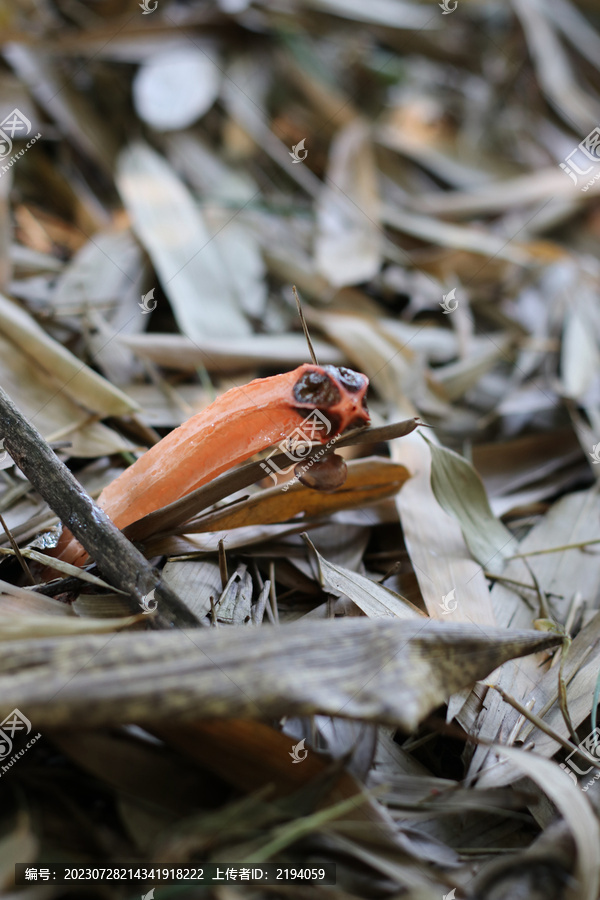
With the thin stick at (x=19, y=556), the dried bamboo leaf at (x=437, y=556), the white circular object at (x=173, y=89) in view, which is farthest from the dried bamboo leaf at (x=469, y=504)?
the white circular object at (x=173, y=89)

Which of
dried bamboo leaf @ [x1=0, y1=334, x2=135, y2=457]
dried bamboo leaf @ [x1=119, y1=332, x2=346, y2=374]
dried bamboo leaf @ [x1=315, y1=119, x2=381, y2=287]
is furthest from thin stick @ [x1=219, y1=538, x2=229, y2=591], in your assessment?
dried bamboo leaf @ [x1=315, y1=119, x2=381, y2=287]


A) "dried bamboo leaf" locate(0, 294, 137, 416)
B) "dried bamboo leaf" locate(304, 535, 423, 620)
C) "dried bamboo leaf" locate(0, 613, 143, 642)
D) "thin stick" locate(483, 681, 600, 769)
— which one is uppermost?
"dried bamboo leaf" locate(0, 294, 137, 416)

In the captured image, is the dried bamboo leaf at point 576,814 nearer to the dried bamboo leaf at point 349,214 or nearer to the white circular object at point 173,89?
the dried bamboo leaf at point 349,214

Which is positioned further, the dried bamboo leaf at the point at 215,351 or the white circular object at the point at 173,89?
the white circular object at the point at 173,89

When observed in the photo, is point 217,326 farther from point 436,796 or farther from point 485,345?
point 436,796

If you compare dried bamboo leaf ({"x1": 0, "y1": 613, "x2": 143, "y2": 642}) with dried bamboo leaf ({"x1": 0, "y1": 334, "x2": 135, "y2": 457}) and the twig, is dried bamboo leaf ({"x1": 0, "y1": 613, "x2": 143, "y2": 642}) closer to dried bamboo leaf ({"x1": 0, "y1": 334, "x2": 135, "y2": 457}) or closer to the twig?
the twig

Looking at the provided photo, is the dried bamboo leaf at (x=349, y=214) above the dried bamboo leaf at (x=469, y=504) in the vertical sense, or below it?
above
